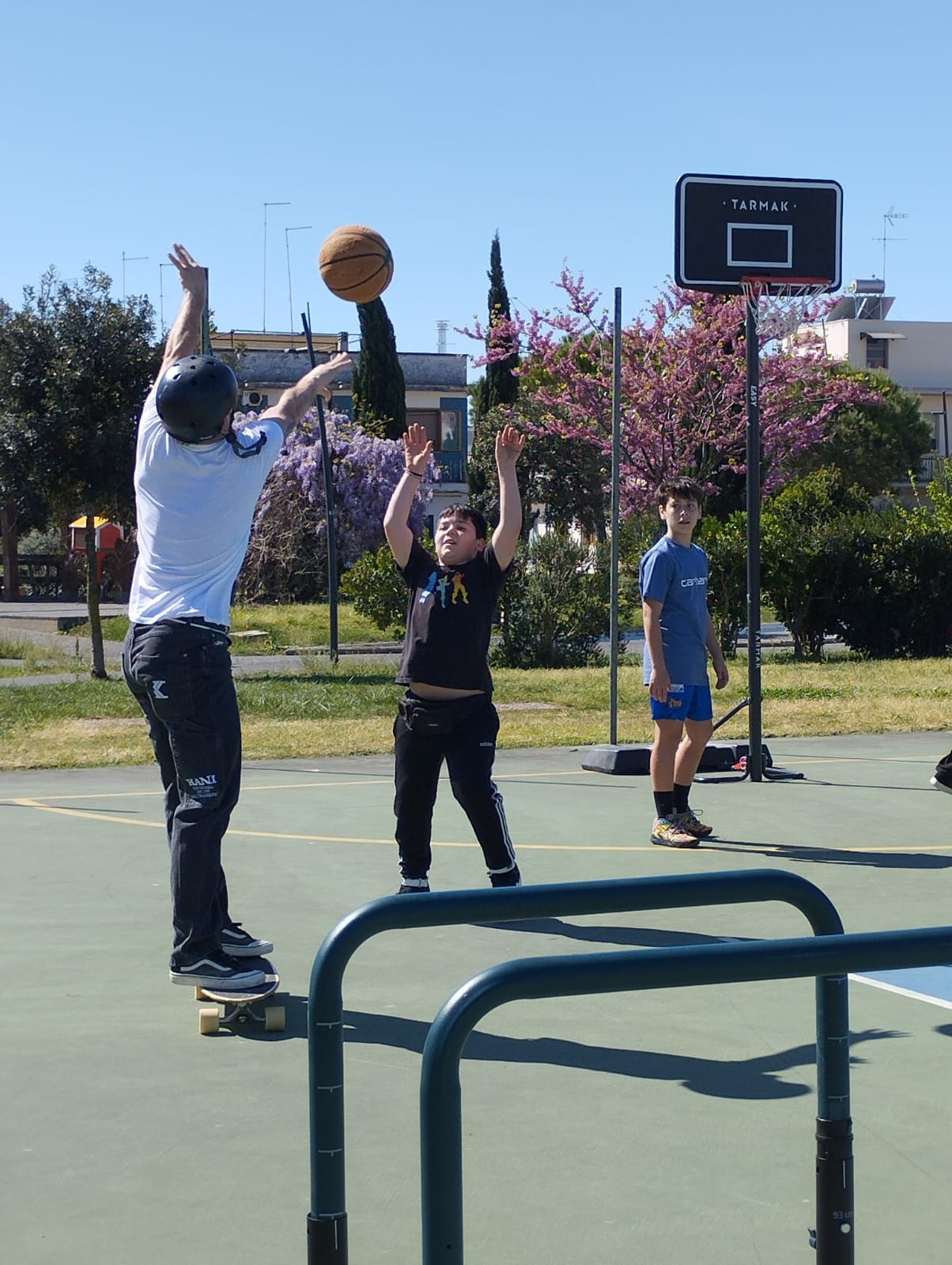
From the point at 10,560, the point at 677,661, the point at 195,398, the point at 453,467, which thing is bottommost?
the point at 677,661

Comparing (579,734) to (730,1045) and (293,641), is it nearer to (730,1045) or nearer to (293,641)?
(730,1045)

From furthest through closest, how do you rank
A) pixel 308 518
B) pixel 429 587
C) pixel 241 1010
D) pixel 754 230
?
pixel 308 518 → pixel 754 230 → pixel 429 587 → pixel 241 1010

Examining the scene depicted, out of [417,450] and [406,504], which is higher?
[417,450]

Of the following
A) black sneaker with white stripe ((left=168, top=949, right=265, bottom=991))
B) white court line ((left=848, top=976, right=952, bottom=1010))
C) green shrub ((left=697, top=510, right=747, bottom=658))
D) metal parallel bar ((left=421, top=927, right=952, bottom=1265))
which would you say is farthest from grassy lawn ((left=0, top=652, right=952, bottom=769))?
metal parallel bar ((left=421, top=927, right=952, bottom=1265))

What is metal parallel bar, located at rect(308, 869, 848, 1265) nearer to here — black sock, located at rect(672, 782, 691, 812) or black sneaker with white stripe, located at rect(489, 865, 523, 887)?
black sneaker with white stripe, located at rect(489, 865, 523, 887)

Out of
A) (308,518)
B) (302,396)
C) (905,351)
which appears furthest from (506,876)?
(905,351)

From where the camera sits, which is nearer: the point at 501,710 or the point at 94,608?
the point at 501,710

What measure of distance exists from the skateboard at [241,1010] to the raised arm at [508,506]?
7.37 feet

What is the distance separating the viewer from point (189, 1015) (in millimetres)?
5586

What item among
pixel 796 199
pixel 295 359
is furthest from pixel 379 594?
pixel 295 359

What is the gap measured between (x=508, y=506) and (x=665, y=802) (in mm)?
2411

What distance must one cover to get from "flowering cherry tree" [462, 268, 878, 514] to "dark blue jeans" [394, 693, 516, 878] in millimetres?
24509

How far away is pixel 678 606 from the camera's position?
8.72 metres

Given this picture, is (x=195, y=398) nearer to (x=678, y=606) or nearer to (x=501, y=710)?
(x=678, y=606)
